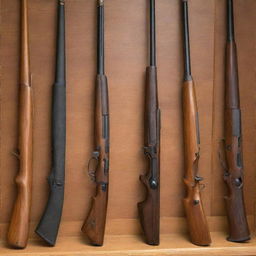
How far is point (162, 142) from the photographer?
232 cm

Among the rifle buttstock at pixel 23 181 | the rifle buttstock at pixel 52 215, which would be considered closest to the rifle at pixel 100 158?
the rifle buttstock at pixel 52 215

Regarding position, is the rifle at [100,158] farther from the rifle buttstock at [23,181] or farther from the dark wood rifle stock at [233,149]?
the dark wood rifle stock at [233,149]

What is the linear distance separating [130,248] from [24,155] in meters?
0.63

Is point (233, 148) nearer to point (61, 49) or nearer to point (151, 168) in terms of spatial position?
point (151, 168)

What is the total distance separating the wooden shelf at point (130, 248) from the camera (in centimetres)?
207

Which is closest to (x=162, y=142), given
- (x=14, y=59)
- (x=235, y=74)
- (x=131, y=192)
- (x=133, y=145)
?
(x=133, y=145)

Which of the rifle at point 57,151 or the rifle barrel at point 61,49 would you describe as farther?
the rifle barrel at point 61,49

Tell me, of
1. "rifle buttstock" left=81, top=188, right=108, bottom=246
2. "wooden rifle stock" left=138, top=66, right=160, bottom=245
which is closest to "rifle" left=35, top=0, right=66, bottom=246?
"rifle buttstock" left=81, top=188, right=108, bottom=246

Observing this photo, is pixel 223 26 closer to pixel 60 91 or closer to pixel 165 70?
pixel 165 70

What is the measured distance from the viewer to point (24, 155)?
7.00 feet

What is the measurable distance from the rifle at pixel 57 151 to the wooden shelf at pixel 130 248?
2.9 inches

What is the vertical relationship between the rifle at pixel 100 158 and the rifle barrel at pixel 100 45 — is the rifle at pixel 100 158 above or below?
below

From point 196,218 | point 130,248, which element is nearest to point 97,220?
point 130,248

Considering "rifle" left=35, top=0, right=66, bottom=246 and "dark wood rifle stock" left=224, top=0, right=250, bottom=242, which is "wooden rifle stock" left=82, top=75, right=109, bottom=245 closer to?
"rifle" left=35, top=0, right=66, bottom=246
